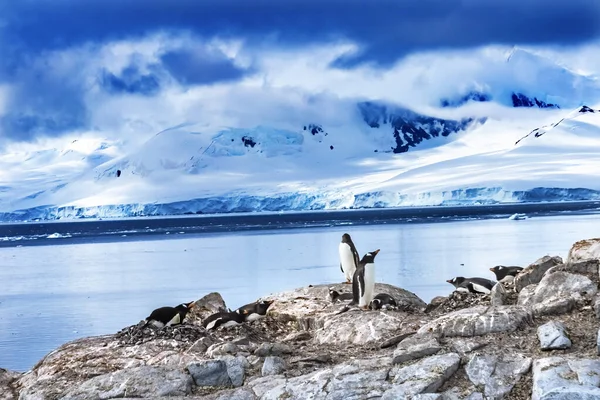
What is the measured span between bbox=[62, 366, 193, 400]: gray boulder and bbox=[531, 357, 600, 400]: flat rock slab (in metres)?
3.93

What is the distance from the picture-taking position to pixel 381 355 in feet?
33.5

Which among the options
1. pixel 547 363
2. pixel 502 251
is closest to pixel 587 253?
pixel 547 363

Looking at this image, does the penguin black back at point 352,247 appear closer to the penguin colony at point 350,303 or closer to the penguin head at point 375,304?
the penguin colony at point 350,303

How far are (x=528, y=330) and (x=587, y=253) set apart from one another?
3.28m

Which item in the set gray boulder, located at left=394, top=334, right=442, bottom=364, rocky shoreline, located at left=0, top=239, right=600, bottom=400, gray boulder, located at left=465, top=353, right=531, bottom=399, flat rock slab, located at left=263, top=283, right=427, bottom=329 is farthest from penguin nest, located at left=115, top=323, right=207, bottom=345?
gray boulder, located at left=465, top=353, right=531, bottom=399

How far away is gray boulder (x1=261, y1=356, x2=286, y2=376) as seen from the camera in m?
10.1

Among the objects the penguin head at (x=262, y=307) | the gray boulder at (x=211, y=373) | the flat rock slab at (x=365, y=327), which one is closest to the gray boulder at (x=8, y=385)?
the gray boulder at (x=211, y=373)

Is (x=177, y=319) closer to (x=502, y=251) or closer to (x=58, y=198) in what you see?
(x=502, y=251)

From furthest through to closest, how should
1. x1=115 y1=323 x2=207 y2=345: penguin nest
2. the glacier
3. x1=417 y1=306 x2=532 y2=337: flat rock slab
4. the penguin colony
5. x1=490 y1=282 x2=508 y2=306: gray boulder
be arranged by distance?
the glacier < the penguin colony < x1=115 y1=323 x2=207 y2=345: penguin nest < x1=490 y1=282 x2=508 y2=306: gray boulder < x1=417 y1=306 x2=532 y2=337: flat rock slab

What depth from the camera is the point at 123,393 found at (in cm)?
1026

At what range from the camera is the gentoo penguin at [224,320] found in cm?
1276

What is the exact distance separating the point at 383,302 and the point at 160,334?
3340 millimetres

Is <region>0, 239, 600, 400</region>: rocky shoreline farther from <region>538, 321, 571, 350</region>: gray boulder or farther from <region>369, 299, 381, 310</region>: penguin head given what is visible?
<region>369, 299, 381, 310</region>: penguin head

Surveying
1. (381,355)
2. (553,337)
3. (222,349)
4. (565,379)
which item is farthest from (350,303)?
(565,379)
